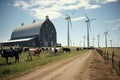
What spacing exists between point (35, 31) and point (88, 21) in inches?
1195

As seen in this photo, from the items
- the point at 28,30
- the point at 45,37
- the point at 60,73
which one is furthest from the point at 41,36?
the point at 60,73

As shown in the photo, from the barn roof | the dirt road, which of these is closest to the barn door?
the barn roof

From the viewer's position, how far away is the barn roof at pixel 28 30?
10376 cm

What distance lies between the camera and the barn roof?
340 feet

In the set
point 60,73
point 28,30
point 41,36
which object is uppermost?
point 28,30

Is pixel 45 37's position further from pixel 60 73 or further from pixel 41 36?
pixel 60 73

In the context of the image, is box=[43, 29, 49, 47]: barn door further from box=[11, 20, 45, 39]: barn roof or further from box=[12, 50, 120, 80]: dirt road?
→ box=[12, 50, 120, 80]: dirt road

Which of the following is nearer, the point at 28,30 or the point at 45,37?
the point at 45,37

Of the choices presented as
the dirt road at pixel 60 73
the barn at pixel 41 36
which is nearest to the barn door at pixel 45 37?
the barn at pixel 41 36

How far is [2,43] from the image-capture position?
116m

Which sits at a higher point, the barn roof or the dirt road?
the barn roof

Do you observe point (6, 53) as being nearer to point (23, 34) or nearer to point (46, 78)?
point (46, 78)

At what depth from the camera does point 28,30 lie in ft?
372

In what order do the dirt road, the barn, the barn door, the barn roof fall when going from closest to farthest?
1. the dirt road
2. the barn
3. the barn door
4. the barn roof
